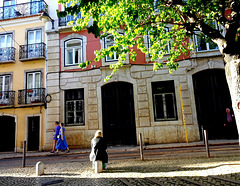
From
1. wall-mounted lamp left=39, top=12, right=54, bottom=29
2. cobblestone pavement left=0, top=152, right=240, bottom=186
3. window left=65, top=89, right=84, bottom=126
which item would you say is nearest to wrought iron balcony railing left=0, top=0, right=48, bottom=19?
wall-mounted lamp left=39, top=12, right=54, bottom=29

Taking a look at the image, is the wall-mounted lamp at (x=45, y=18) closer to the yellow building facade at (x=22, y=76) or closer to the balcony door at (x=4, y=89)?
the yellow building facade at (x=22, y=76)

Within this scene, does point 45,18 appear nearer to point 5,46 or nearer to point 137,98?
point 5,46

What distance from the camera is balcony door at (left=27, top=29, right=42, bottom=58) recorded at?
1391cm

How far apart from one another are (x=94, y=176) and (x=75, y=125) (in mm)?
7837

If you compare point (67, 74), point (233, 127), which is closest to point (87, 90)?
point (67, 74)

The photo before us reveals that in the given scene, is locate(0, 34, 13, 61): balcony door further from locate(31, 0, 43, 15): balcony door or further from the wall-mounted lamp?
the wall-mounted lamp

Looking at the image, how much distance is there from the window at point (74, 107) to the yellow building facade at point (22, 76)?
1.75 meters

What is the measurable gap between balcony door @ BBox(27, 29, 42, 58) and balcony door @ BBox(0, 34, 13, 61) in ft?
5.08

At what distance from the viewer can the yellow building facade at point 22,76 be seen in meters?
13.1

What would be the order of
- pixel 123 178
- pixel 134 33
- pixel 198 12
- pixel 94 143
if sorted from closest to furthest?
pixel 123 178 → pixel 94 143 → pixel 134 33 → pixel 198 12

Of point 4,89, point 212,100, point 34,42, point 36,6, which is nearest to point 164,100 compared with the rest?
point 212,100

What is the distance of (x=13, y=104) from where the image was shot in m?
13.4

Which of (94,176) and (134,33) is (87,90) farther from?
(94,176)

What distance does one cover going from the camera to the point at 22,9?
49.6 ft
